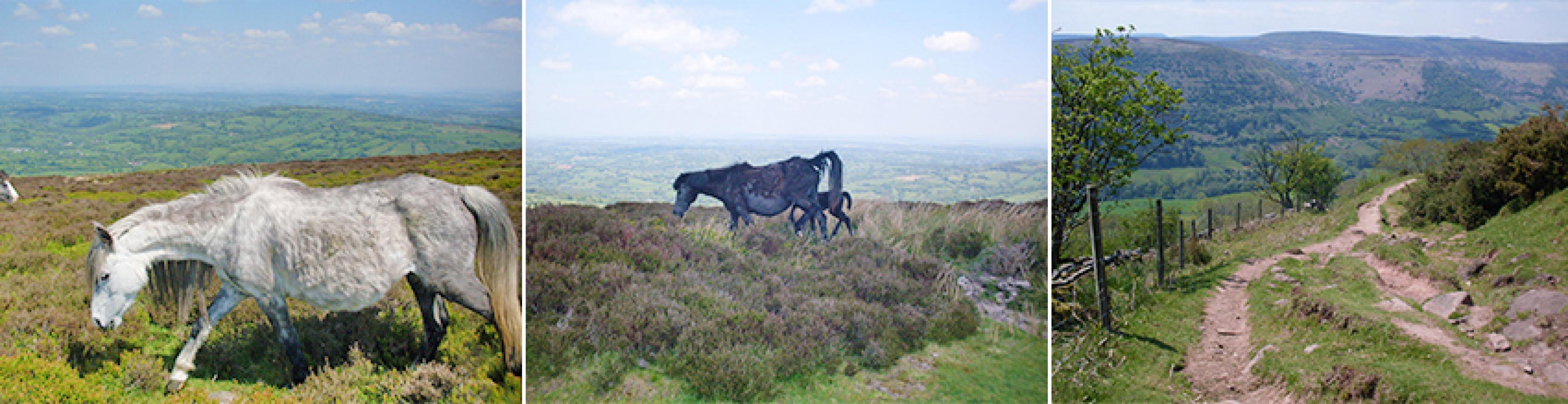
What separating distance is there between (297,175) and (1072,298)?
545cm

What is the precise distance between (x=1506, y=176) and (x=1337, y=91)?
35024mm

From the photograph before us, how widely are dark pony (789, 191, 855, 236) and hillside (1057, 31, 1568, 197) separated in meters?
12.6

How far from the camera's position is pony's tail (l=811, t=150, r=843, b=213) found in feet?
15.1

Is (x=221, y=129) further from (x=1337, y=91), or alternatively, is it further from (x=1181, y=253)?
(x=1337, y=91)

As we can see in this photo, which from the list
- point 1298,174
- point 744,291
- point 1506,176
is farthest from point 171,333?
point 1298,174

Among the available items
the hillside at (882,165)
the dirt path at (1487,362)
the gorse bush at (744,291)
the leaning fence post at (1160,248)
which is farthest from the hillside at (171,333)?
the dirt path at (1487,362)

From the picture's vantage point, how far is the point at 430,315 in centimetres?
376

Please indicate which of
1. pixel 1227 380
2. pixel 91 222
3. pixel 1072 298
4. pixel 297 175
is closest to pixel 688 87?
pixel 297 175

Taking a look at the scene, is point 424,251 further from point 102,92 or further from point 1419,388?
point 1419,388

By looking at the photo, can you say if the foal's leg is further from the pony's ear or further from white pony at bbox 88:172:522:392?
the pony's ear

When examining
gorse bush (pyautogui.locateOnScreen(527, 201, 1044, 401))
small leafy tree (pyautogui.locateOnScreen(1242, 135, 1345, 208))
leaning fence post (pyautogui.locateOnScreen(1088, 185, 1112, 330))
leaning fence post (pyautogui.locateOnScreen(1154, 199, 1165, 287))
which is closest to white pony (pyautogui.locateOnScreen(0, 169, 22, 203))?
gorse bush (pyautogui.locateOnScreen(527, 201, 1044, 401))

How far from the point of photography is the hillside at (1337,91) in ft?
68.0

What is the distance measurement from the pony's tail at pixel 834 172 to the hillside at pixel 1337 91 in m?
12.6

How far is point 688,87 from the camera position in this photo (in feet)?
14.8
